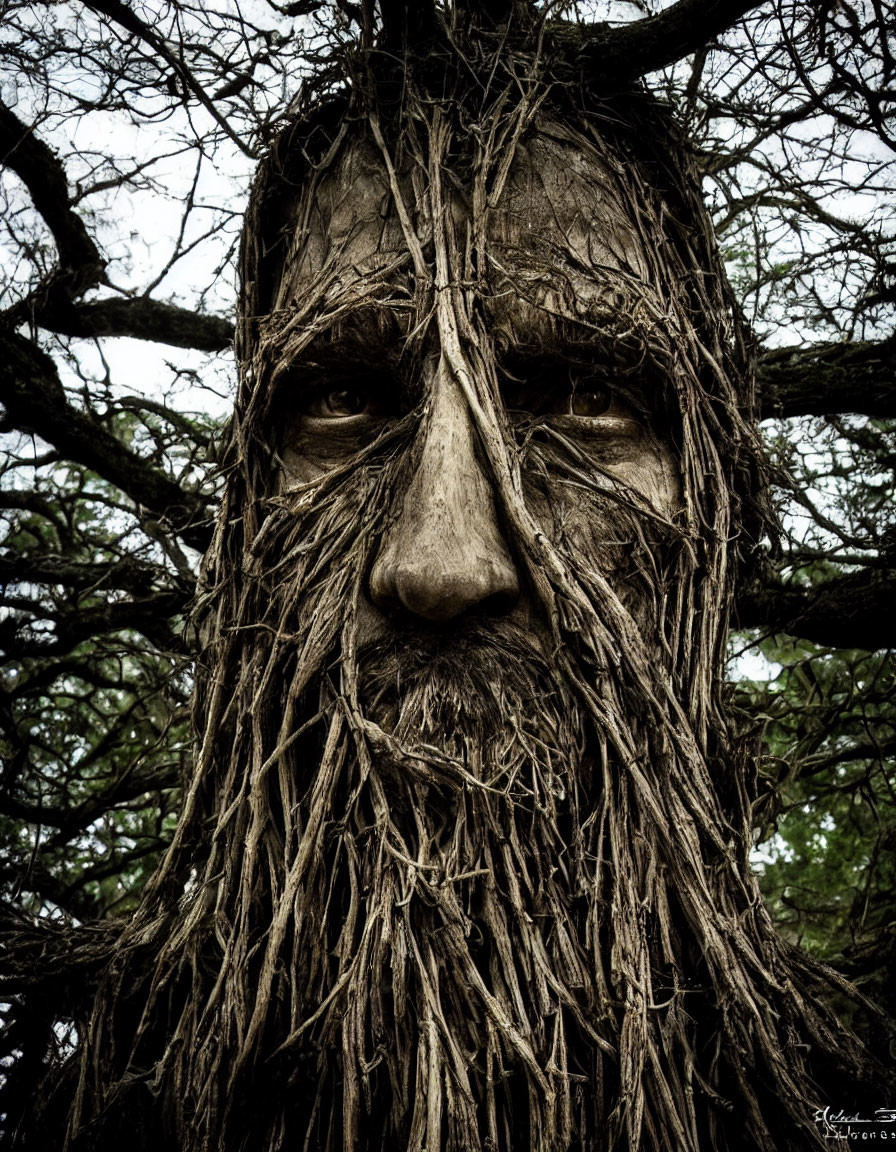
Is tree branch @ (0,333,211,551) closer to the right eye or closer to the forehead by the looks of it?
the right eye

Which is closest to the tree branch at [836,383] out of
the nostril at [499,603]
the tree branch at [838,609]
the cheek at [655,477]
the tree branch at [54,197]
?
the tree branch at [838,609]

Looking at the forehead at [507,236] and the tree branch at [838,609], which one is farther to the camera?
the tree branch at [838,609]

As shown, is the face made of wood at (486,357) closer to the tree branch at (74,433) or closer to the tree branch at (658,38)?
the tree branch at (658,38)

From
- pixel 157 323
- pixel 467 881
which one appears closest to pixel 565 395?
pixel 467 881

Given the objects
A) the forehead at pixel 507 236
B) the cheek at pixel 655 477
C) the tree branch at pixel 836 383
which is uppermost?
the tree branch at pixel 836 383

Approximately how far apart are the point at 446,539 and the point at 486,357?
0.53 meters

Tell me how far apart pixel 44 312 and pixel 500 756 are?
2.96 meters

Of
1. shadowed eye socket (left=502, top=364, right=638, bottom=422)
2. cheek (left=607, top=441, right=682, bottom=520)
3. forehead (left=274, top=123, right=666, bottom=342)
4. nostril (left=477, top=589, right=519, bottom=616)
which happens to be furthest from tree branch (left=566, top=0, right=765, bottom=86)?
nostril (left=477, top=589, right=519, bottom=616)

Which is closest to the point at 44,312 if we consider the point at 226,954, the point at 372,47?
the point at 372,47

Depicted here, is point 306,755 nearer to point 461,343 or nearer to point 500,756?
point 500,756

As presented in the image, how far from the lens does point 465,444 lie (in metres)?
2.01

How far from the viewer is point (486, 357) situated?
2148 mm

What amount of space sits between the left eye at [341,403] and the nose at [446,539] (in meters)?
0.30

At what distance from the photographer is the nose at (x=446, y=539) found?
5.94ft
